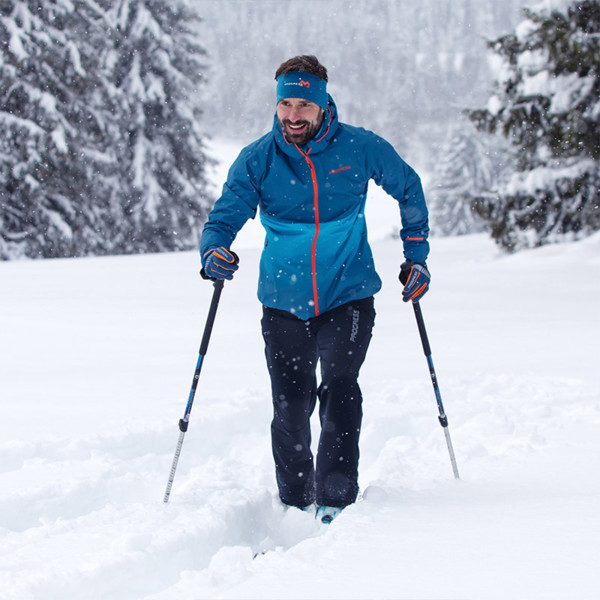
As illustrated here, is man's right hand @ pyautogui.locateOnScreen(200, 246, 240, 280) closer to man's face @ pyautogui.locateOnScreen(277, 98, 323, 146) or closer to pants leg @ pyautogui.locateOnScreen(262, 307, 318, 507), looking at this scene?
pants leg @ pyautogui.locateOnScreen(262, 307, 318, 507)

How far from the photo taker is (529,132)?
14984 mm

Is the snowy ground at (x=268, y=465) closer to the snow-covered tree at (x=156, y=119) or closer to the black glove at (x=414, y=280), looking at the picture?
the black glove at (x=414, y=280)

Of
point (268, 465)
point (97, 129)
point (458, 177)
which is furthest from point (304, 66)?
point (458, 177)

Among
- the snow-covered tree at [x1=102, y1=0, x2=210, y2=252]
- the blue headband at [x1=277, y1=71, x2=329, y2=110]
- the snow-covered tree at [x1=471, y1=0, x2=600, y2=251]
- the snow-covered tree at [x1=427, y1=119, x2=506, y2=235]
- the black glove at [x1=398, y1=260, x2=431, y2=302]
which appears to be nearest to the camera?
the blue headband at [x1=277, y1=71, x2=329, y2=110]

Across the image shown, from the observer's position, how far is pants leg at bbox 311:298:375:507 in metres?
3.43

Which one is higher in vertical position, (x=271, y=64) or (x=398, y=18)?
(x=398, y=18)

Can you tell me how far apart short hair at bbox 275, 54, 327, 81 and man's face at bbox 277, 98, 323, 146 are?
0.14 m

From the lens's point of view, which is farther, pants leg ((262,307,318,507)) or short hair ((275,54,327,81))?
pants leg ((262,307,318,507))

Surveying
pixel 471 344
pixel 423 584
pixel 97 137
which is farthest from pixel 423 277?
pixel 97 137

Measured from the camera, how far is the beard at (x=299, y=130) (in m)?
3.29

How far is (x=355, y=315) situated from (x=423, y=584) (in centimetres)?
139

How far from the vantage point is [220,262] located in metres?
3.43

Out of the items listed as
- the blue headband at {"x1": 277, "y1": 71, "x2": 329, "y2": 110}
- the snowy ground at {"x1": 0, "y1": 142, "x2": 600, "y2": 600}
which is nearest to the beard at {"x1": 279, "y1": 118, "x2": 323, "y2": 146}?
the blue headband at {"x1": 277, "y1": 71, "x2": 329, "y2": 110}

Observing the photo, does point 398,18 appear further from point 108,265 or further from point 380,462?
point 380,462
